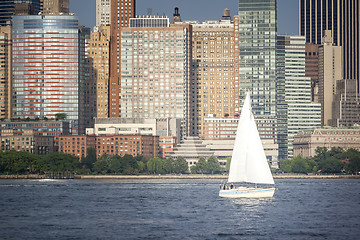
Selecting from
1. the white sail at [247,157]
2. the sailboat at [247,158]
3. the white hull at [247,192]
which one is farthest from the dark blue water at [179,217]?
the white sail at [247,157]

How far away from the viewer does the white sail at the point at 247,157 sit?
544 feet

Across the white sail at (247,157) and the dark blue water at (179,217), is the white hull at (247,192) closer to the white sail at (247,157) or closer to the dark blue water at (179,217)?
the dark blue water at (179,217)

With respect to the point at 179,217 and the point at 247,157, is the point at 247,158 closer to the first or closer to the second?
the point at 247,157

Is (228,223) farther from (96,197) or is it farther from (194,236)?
(96,197)

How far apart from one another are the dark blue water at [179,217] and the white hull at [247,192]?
7.49 feet

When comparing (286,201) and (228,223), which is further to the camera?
(286,201)

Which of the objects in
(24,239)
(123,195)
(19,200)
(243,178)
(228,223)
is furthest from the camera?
(123,195)

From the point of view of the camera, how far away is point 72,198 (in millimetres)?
187625

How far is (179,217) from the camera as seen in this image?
139625 millimetres

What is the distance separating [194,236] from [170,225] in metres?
13.1

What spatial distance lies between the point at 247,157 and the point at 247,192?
6.99m

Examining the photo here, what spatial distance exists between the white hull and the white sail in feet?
10.9

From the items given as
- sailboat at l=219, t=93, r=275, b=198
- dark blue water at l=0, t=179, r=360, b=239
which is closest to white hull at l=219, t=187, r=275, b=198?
sailboat at l=219, t=93, r=275, b=198

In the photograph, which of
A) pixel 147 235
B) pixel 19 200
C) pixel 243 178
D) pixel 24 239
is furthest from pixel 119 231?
pixel 19 200
